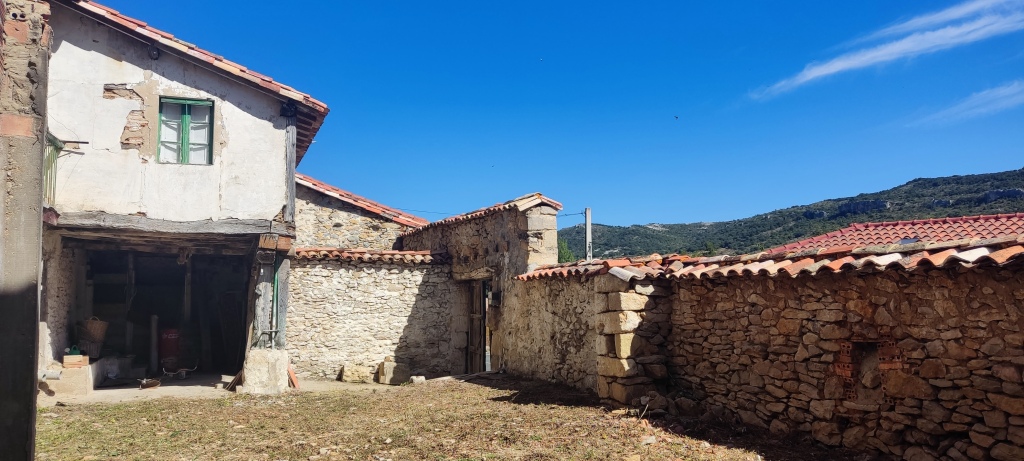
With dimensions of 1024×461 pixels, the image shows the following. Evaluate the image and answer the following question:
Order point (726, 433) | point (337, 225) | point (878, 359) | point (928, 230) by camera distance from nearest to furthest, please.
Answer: point (878, 359), point (726, 433), point (928, 230), point (337, 225)

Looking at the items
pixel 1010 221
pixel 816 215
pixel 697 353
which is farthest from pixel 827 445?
pixel 816 215

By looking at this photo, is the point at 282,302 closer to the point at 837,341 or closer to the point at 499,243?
the point at 499,243

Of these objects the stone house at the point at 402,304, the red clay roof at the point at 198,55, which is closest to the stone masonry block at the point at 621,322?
the stone house at the point at 402,304

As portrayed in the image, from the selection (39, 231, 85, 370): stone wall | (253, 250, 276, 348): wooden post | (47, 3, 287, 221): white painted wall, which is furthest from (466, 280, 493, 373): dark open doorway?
(39, 231, 85, 370): stone wall

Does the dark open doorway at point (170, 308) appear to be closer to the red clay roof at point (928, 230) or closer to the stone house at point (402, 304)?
the stone house at point (402, 304)

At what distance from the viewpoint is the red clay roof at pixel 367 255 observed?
14.1 meters

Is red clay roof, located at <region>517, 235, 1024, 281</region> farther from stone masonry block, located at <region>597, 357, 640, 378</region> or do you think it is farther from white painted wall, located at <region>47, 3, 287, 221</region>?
white painted wall, located at <region>47, 3, 287, 221</region>

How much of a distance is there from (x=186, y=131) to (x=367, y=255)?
4.52m

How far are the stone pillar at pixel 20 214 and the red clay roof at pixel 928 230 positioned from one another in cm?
1317

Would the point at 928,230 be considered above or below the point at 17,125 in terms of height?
below

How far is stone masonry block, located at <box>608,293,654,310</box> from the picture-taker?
771cm

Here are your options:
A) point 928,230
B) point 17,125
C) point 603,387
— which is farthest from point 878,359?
point 928,230

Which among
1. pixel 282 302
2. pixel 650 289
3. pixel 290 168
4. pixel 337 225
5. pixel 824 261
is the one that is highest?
pixel 290 168

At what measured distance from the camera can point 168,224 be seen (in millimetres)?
10867
